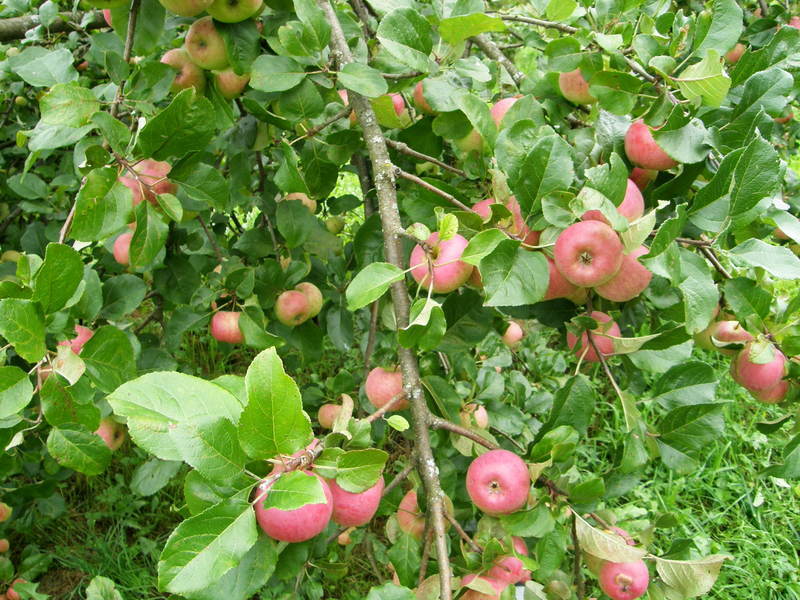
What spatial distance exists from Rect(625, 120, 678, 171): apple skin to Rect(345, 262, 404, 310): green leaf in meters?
0.34

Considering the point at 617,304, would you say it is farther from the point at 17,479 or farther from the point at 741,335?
the point at 17,479

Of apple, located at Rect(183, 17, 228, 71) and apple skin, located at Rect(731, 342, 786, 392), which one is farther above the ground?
apple, located at Rect(183, 17, 228, 71)

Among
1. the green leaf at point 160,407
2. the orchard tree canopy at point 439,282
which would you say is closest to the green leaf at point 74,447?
the orchard tree canopy at point 439,282

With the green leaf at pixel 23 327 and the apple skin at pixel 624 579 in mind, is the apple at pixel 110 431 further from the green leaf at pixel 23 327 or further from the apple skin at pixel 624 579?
the apple skin at pixel 624 579

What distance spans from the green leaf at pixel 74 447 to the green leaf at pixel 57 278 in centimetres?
15

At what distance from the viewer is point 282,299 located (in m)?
1.24

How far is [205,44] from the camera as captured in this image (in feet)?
3.38

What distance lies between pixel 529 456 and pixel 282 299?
0.62 metres

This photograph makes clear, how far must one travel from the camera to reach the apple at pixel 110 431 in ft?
3.95

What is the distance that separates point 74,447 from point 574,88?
84 cm

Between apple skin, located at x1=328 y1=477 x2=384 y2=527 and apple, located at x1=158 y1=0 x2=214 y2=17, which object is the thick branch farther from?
apple, located at x1=158 y1=0 x2=214 y2=17

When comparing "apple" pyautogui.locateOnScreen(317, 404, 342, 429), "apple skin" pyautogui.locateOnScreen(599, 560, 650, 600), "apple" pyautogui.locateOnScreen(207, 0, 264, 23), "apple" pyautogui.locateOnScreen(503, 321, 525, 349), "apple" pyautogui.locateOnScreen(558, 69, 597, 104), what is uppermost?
"apple" pyautogui.locateOnScreen(207, 0, 264, 23)

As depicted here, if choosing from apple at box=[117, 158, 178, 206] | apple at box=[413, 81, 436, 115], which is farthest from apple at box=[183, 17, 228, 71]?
apple at box=[413, 81, 436, 115]

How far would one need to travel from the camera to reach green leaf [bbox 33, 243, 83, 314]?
688mm
